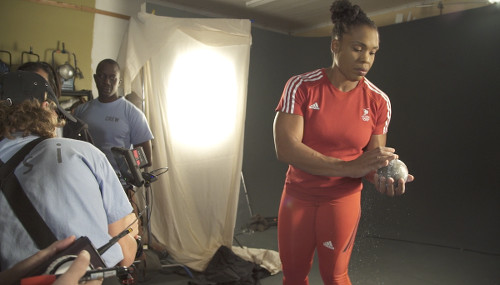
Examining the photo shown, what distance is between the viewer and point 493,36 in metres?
3.85

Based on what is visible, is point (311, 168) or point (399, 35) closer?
point (311, 168)

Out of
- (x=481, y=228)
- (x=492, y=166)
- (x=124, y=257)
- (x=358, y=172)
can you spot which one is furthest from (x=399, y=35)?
(x=124, y=257)

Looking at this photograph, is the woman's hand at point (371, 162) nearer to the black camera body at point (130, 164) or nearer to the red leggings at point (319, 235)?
the red leggings at point (319, 235)

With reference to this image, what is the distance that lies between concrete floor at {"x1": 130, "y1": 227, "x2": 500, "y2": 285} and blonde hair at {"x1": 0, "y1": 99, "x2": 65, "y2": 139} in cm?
243

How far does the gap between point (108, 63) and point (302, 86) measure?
195 centimetres

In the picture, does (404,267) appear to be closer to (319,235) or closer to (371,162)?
(319,235)

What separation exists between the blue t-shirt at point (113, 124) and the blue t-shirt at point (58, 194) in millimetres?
1792

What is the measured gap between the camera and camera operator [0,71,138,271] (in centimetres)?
98

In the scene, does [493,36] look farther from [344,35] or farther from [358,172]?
[358,172]

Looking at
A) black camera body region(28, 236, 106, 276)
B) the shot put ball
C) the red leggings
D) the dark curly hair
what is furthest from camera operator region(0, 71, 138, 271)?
the dark curly hair

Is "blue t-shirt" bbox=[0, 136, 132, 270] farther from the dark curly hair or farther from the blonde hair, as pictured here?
the dark curly hair

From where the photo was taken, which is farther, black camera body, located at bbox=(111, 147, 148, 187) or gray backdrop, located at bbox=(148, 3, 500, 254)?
gray backdrop, located at bbox=(148, 3, 500, 254)

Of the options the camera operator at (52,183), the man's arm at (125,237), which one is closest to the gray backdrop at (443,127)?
the camera operator at (52,183)

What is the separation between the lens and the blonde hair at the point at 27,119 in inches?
42.4
